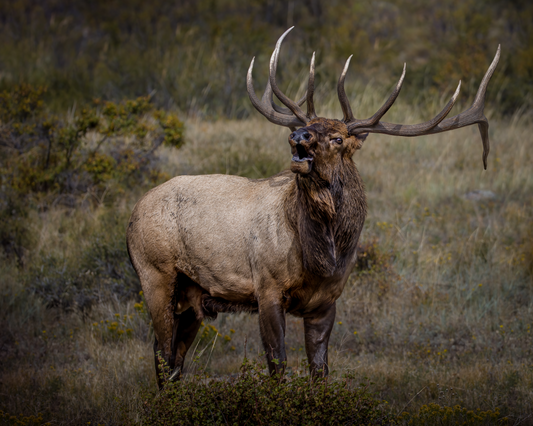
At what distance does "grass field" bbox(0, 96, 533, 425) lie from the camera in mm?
5047

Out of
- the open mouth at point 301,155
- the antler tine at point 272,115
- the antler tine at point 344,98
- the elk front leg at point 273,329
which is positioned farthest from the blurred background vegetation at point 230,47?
the open mouth at point 301,155

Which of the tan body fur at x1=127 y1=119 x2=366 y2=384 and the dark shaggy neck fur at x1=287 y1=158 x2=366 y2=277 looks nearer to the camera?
the dark shaggy neck fur at x1=287 y1=158 x2=366 y2=277

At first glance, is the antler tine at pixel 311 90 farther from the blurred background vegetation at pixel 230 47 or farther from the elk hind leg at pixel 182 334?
the blurred background vegetation at pixel 230 47

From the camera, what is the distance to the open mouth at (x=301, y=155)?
3.68 m

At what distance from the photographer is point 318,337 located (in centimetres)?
449

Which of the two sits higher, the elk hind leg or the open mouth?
the open mouth

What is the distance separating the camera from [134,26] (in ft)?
63.0

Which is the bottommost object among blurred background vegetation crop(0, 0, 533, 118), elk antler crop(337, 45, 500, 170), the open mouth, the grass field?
the grass field

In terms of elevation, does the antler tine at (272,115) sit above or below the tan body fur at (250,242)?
above

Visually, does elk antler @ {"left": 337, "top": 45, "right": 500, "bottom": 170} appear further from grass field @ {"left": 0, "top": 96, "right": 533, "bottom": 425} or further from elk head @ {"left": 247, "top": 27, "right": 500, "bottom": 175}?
grass field @ {"left": 0, "top": 96, "right": 533, "bottom": 425}

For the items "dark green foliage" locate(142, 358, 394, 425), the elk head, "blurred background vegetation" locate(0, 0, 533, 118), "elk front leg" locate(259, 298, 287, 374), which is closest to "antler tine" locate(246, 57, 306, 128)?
the elk head

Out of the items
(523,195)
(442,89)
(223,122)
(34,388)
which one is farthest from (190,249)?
(442,89)

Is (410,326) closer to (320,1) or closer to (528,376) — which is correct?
(528,376)

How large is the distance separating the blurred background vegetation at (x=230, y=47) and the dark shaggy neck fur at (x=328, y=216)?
7874 millimetres
